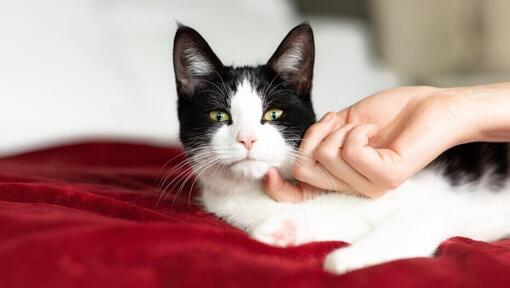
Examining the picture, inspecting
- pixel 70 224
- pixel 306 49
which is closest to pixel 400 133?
pixel 306 49

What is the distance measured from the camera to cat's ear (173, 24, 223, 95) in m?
1.22

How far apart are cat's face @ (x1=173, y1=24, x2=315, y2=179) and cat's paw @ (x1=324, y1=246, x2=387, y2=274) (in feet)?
0.99

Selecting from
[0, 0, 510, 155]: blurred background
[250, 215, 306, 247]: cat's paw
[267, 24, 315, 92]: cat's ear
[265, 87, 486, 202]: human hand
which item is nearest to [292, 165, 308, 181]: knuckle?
[265, 87, 486, 202]: human hand

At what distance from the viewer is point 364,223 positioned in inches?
44.1

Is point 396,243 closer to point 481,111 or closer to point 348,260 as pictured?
point 348,260

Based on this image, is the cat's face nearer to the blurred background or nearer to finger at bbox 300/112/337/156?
finger at bbox 300/112/337/156

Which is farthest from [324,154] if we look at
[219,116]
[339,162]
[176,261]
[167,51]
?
[167,51]

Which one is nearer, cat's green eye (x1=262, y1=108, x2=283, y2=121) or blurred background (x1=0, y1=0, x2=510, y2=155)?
cat's green eye (x1=262, y1=108, x2=283, y2=121)

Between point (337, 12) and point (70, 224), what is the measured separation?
2.82 meters

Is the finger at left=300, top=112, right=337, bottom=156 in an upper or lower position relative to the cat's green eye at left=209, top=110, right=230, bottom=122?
lower

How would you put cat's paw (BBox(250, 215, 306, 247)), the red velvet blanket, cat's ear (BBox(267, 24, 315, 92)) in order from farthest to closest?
cat's ear (BBox(267, 24, 315, 92)), cat's paw (BBox(250, 215, 306, 247)), the red velvet blanket

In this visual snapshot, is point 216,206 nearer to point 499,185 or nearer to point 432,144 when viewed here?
point 432,144

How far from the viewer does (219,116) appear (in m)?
1.19

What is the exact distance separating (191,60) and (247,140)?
285mm
